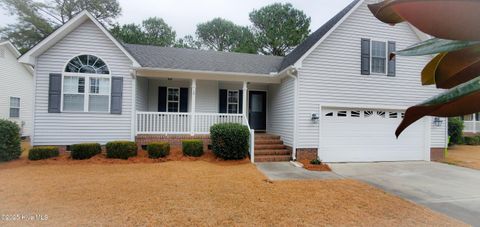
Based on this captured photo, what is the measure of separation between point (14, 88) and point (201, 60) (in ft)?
41.5

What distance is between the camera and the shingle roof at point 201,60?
35.6ft

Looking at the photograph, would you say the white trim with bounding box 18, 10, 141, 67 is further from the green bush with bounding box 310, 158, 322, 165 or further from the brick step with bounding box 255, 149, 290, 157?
the green bush with bounding box 310, 158, 322, 165

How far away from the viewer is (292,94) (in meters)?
9.84

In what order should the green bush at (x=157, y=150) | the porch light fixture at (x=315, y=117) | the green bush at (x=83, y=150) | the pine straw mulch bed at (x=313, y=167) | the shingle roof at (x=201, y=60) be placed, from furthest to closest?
1. the shingle roof at (x=201, y=60)
2. the porch light fixture at (x=315, y=117)
3. the green bush at (x=157, y=150)
4. the green bush at (x=83, y=150)
5. the pine straw mulch bed at (x=313, y=167)

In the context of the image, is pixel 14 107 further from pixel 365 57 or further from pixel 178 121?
pixel 365 57

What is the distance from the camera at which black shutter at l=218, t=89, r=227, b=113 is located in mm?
12469

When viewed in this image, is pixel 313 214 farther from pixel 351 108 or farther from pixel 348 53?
pixel 348 53

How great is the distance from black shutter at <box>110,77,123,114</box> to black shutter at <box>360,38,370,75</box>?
30.2 feet

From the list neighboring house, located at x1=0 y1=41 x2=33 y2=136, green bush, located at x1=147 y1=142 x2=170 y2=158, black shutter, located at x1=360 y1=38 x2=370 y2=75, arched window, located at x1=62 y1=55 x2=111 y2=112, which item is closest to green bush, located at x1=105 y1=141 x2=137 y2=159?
green bush, located at x1=147 y1=142 x2=170 y2=158

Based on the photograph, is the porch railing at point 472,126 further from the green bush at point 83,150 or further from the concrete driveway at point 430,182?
the green bush at point 83,150

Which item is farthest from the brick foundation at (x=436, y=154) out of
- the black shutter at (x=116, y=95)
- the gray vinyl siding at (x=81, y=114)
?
→ the black shutter at (x=116, y=95)

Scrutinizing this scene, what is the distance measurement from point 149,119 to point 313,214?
7968 mm

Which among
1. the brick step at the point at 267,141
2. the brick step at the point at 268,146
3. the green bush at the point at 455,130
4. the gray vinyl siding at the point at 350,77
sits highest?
the gray vinyl siding at the point at 350,77

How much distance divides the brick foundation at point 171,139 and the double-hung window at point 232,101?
2544 millimetres
